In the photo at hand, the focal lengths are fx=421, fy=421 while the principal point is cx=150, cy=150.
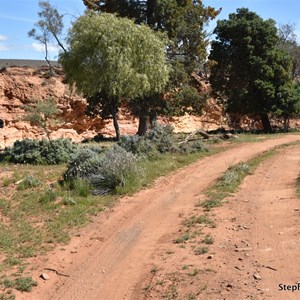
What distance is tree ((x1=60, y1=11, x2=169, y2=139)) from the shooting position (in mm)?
15781

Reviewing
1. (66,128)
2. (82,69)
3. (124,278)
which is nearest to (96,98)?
(82,69)

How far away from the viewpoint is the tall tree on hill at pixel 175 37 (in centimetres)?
2066

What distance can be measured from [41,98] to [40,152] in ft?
60.3

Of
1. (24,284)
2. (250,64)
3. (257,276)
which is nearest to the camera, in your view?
(257,276)

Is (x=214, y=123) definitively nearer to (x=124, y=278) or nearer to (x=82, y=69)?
(x=82, y=69)

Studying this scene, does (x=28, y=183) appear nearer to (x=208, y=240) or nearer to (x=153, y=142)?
(x=153, y=142)

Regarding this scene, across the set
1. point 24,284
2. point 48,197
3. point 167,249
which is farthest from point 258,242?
point 48,197

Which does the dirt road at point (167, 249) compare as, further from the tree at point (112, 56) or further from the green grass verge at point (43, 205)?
the tree at point (112, 56)

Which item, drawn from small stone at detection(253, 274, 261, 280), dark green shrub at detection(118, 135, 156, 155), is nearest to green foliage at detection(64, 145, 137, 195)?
dark green shrub at detection(118, 135, 156, 155)

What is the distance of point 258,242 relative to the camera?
694 centimetres

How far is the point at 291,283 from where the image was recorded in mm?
5469

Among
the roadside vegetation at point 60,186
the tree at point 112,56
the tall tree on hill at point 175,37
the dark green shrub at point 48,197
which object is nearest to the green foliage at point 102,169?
the roadside vegetation at point 60,186

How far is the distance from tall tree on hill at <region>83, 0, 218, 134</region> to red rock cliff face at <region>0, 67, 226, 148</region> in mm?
9734

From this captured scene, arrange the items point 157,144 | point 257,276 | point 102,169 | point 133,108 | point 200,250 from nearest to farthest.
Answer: point 257,276, point 200,250, point 102,169, point 157,144, point 133,108
